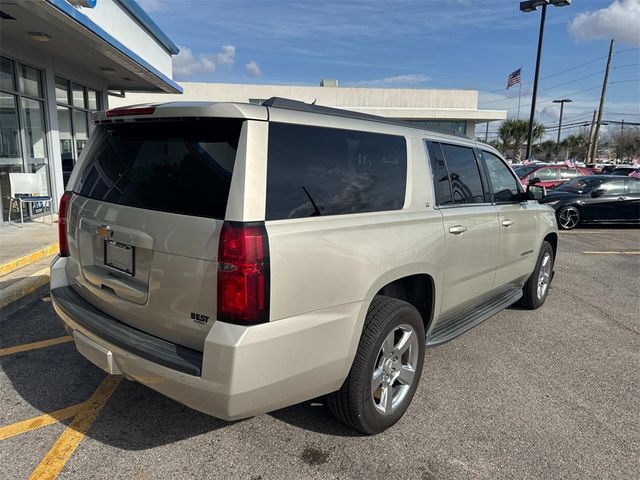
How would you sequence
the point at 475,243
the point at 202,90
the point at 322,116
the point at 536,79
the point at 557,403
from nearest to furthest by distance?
the point at 322,116
the point at 557,403
the point at 475,243
the point at 536,79
the point at 202,90

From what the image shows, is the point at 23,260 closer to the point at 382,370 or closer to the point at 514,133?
the point at 382,370

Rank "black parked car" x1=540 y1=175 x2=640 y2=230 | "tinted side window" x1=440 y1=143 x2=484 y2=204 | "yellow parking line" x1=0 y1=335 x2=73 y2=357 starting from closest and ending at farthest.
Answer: "tinted side window" x1=440 y1=143 x2=484 y2=204, "yellow parking line" x1=0 y1=335 x2=73 y2=357, "black parked car" x1=540 y1=175 x2=640 y2=230

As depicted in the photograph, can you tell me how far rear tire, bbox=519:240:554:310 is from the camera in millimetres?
5215

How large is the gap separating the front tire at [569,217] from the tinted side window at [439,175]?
1044 cm

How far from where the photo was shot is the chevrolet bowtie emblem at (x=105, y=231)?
2.58m

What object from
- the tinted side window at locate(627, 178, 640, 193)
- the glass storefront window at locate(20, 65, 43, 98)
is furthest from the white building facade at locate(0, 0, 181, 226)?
the tinted side window at locate(627, 178, 640, 193)

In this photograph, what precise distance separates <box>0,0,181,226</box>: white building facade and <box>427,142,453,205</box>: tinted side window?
5.66 meters

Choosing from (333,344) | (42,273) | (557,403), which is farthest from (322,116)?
(42,273)

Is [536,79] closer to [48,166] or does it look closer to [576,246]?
[576,246]

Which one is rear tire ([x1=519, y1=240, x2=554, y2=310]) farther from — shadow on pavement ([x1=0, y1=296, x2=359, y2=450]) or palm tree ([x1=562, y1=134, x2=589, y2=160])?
palm tree ([x1=562, y1=134, x2=589, y2=160])

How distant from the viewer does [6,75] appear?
857 centimetres

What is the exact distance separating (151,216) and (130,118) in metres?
0.66

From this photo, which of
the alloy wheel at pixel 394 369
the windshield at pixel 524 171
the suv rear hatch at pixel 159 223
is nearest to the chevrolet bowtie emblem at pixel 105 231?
the suv rear hatch at pixel 159 223

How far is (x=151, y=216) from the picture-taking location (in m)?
2.38
